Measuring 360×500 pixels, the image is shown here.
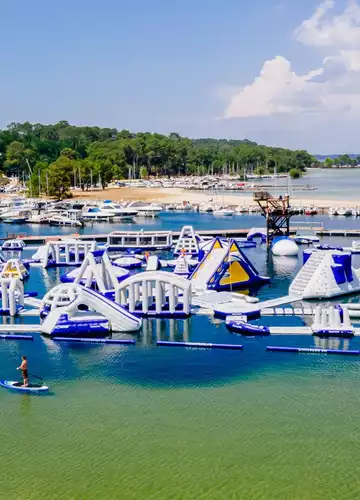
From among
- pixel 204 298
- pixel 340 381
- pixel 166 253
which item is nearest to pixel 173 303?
pixel 204 298

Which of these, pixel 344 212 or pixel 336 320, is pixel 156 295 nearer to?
pixel 336 320

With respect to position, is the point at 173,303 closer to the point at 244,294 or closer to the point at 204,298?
the point at 204,298

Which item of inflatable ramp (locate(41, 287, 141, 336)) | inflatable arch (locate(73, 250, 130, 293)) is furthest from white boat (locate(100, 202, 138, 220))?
inflatable ramp (locate(41, 287, 141, 336))

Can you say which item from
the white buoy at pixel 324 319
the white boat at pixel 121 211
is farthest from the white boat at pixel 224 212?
the white buoy at pixel 324 319

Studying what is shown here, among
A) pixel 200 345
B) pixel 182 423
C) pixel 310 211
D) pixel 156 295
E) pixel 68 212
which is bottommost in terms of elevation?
pixel 182 423

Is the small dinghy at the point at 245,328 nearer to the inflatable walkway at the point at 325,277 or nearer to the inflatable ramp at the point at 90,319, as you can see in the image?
the inflatable ramp at the point at 90,319

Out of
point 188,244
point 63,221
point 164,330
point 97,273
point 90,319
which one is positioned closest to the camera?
point 90,319

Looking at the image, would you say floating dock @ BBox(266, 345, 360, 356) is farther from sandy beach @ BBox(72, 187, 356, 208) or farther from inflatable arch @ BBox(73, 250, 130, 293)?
sandy beach @ BBox(72, 187, 356, 208)

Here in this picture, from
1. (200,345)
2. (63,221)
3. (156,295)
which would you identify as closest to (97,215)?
(63,221)
